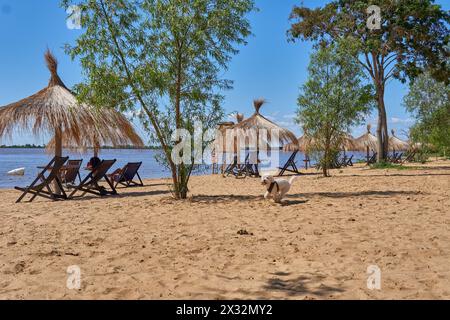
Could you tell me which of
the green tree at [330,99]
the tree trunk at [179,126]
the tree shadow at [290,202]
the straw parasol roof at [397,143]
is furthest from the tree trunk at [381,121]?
the straw parasol roof at [397,143]

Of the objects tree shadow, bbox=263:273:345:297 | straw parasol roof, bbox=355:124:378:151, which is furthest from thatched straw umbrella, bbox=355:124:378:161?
tree shadow, bbox=263:273:345:297

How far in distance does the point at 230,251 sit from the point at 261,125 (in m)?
14.9

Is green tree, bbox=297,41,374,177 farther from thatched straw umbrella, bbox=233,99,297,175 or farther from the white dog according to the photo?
the white dog

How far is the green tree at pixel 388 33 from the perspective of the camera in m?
19.4

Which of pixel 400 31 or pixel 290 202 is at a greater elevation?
pixel 400 31

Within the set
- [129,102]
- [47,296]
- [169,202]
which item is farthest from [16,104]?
[47,296]

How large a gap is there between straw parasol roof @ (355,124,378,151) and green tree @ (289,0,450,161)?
56.4ft

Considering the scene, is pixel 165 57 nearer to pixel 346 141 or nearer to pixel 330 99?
pixel 330 99

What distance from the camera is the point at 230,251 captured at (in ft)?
14.3

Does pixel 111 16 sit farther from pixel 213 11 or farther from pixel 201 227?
pixel 201 227

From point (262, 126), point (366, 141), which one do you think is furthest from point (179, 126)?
point (366, 141)

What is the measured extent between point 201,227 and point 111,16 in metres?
5.15

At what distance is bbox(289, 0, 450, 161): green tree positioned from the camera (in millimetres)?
19406
